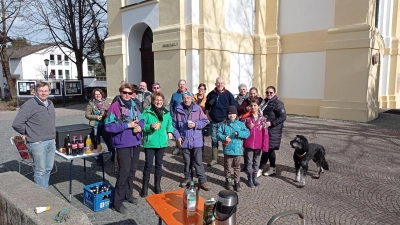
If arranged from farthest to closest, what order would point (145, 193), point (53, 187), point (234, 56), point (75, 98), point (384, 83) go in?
point (75, 98) → point (384, 83) → point (234, 56) → point (53, 187) → point (145, 193)

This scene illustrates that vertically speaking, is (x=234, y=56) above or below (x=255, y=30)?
below

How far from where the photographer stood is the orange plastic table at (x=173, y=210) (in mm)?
2959

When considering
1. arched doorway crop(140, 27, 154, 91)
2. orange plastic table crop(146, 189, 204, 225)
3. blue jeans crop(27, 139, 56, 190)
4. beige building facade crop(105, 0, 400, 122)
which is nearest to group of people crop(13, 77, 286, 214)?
blue jeans crop(27, 139, 56, 190)

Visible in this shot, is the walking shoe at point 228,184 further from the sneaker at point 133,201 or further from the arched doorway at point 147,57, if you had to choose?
the arched doorway at point 147,57

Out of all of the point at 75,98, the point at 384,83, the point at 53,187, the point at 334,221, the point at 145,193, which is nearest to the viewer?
the point at 334,221

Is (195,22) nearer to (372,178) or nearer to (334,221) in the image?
(372,178)

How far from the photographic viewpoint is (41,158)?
4555mm

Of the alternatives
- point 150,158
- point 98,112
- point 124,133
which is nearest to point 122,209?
point 150,158

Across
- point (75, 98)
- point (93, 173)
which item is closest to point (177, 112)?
point (93, 173)

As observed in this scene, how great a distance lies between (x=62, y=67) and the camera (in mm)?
65438

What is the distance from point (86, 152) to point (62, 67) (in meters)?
66.8

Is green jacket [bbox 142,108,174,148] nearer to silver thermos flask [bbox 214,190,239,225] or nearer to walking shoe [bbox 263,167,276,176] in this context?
walking shoe [bbox 263,167,276,176]

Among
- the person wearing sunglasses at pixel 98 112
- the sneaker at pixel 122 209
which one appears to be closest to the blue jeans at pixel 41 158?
the sneaker at pixel 122 209

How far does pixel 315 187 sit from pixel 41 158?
459 centimetres
